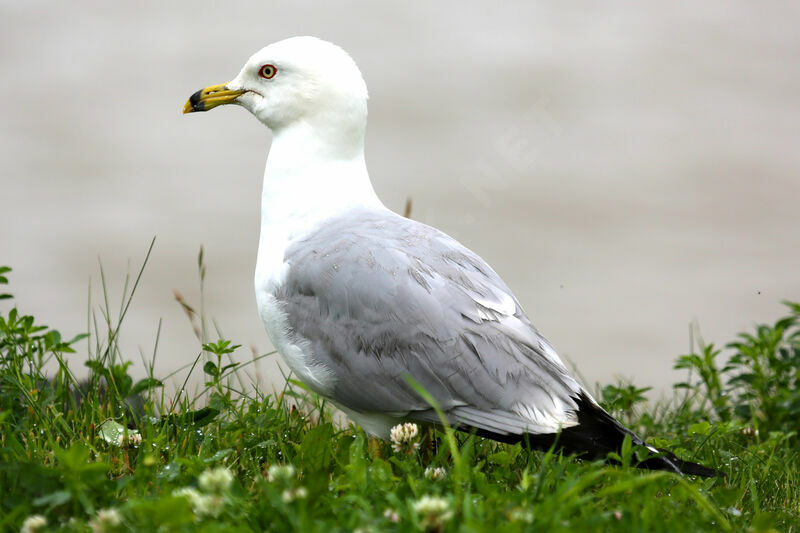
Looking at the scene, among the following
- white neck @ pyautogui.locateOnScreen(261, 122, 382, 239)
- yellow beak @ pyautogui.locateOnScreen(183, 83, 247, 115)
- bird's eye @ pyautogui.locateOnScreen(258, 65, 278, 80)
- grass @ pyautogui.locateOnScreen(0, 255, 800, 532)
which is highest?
bird's eye @ pyautogui.locateOnScreen(258, 65, 278, 80)

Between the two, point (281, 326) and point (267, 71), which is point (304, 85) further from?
point (281, 326)

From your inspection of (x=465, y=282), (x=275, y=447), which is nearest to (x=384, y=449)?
(x=275, y=447)

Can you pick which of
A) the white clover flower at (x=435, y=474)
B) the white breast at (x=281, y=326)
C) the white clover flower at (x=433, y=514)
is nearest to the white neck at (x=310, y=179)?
the white breast at (x=281, y=326)

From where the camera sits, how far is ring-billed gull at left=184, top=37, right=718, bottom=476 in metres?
4.03

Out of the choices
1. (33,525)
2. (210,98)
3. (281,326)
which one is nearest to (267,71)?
(210,98)

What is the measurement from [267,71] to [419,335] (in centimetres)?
201

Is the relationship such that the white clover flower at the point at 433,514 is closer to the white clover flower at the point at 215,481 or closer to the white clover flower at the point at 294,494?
the white clover flower at the point at 294,494

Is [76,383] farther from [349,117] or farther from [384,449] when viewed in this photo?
[349,117]

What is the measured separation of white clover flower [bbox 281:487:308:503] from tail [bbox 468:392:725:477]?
4.24ft

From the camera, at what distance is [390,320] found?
416cm

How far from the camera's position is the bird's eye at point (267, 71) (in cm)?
519

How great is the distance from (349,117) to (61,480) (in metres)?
2.62

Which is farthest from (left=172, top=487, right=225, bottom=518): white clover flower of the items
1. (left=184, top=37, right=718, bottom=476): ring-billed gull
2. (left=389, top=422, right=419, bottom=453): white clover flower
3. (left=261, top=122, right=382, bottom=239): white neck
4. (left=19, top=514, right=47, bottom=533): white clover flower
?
(left=261, top=122, right=382, bottom=239): white neck

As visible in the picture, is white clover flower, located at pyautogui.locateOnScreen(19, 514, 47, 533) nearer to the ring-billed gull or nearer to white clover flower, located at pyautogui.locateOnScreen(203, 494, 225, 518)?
white clover flower, located at pyautogui.locateOnScreen(203, 494, 225, 518)
